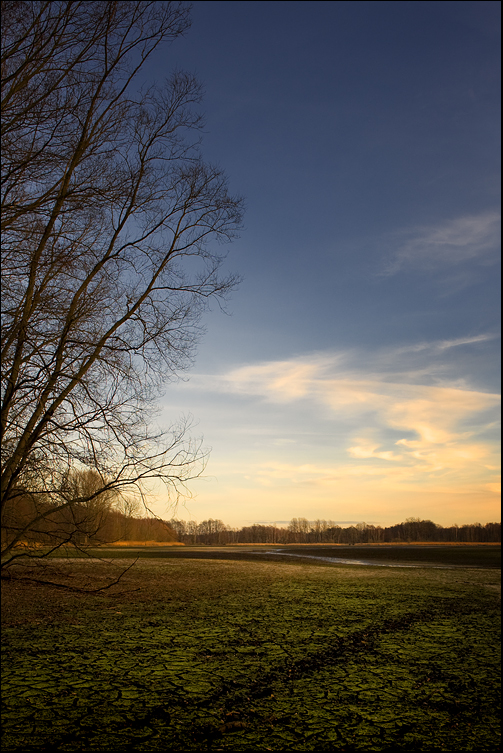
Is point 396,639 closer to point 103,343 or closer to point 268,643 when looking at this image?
point 268,643

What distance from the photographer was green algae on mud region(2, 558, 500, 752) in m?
3.13

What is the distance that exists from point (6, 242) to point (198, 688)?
13.4ft

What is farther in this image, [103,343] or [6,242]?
[103,343]

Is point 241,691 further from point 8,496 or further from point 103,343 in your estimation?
point 103,343

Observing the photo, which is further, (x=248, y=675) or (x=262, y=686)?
(x=248, y=675)

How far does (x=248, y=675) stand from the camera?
4.26m

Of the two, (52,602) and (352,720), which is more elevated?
(352,720)

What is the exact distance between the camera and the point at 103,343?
18.7 feet

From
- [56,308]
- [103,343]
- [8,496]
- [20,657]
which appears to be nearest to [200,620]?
[20,657]

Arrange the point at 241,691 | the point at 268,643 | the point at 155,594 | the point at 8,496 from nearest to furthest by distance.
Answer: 1. the point at 241,691
2. the point at 8,496
3. the point at 268,643
4. the point at 155,594

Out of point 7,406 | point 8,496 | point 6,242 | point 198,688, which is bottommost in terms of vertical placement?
point 198,688

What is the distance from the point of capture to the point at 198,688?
12.9ft

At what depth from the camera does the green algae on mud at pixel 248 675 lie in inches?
123

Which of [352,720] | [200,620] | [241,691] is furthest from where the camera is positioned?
[200,620]
